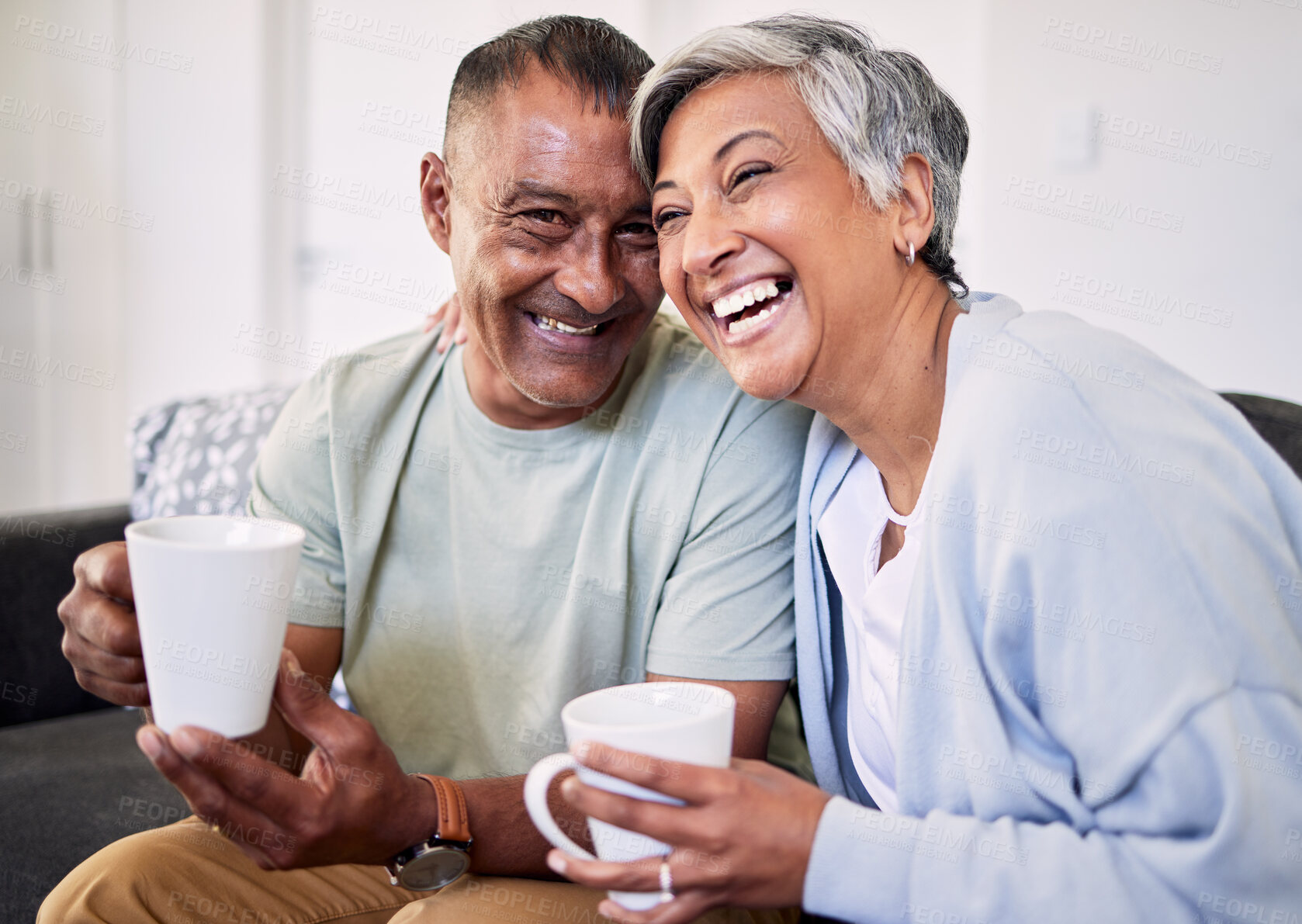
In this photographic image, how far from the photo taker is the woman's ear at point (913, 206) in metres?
1.07

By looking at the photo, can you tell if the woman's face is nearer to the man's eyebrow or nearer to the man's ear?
the man's eyebrow

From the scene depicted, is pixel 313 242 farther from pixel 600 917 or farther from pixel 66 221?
pixel 600 917

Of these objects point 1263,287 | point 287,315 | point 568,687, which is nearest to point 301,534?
point 568,687

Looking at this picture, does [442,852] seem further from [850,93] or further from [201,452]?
[201,452]

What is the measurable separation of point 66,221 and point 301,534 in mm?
3134

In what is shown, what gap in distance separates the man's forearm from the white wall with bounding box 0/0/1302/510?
187 cm

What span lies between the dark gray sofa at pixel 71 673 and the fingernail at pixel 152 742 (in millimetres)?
716

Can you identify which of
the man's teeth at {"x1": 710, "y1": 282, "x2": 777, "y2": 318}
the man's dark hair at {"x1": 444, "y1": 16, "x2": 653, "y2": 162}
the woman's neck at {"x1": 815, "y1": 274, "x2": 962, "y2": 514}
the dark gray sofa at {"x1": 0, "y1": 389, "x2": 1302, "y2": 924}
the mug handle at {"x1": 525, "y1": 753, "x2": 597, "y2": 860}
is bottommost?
the dark gray sofa at {"x1": 0, "y1": 389, "x2": 1302, "y2": 924}

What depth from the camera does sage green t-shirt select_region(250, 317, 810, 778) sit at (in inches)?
47.8

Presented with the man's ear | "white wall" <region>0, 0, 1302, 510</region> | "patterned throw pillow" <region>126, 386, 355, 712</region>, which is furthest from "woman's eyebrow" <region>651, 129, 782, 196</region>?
"white wall" <region>0, 0, 1302, 510</region>

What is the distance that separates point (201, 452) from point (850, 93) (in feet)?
4.43

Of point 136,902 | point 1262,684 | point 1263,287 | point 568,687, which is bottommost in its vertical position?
point 136,902

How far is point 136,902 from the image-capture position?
107cm

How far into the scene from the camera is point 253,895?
1.14 meters
